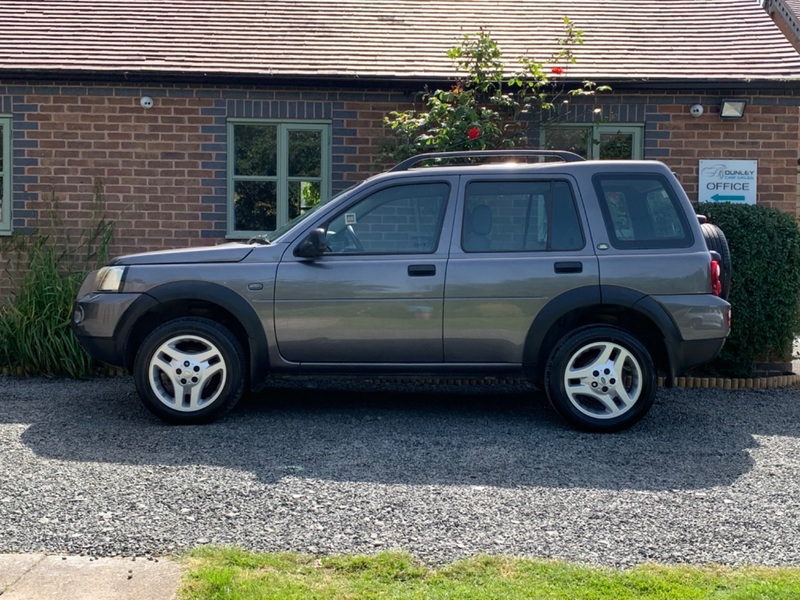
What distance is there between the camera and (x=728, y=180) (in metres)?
9.85

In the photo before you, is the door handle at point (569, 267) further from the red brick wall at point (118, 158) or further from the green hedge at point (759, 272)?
the red brick wall at point (118, 158)

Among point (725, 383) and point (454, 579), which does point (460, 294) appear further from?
point (725, 383)

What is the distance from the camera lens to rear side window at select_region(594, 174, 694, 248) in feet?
22.2

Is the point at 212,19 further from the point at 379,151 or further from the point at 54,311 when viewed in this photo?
the point at 54,311

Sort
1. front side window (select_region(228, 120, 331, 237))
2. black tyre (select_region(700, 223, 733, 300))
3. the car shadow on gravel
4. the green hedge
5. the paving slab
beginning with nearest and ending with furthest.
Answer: the paving slab, the car shadow on gravel, black tyre (select_region(700, 223, 733, 300)), the green hedge, front side window (select_region(228, 120, 331, 237))

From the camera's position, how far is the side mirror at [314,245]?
6707mm

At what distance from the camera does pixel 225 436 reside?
6.57 m

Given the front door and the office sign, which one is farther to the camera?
the office sign

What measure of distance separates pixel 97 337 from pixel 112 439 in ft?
2.81

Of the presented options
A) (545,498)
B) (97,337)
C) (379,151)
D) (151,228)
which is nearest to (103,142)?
(151,228)

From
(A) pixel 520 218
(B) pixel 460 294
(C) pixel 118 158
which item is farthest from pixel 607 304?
(C) pixel 118 158

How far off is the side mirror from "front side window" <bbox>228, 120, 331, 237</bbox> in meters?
3.41

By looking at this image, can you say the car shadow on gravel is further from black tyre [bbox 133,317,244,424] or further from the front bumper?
the front bumper

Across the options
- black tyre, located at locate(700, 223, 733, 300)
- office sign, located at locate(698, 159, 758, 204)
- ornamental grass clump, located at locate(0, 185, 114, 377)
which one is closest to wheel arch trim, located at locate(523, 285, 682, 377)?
black tyre, located at locate(700, 223, 733, 300)
